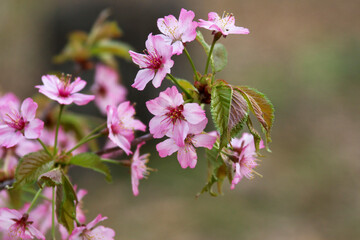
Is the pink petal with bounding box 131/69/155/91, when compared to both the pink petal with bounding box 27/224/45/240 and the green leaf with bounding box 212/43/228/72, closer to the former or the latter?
the green leaf with bounding box 212/43/228/72

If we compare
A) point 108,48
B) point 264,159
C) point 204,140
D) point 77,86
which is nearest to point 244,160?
point 204,140

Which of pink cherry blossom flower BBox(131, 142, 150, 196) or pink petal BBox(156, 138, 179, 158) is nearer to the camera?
pink petal BBox(156, 138, 179, 158)

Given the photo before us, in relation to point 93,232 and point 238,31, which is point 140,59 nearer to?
point 238,31

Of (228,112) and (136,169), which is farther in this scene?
(136,169)

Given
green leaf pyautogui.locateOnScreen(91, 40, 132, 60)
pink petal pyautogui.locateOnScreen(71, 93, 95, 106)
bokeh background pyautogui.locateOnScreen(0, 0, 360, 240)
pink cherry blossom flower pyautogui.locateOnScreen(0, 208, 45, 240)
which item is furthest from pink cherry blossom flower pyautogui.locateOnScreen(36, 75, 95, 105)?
bokeh background pyautogui.locateOnScreen(0, 0, 360, 240)

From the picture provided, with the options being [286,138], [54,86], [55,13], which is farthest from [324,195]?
[54,86]

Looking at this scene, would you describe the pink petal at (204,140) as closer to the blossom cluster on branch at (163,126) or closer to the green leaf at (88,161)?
the blossom cluster on branch at (163,126)
